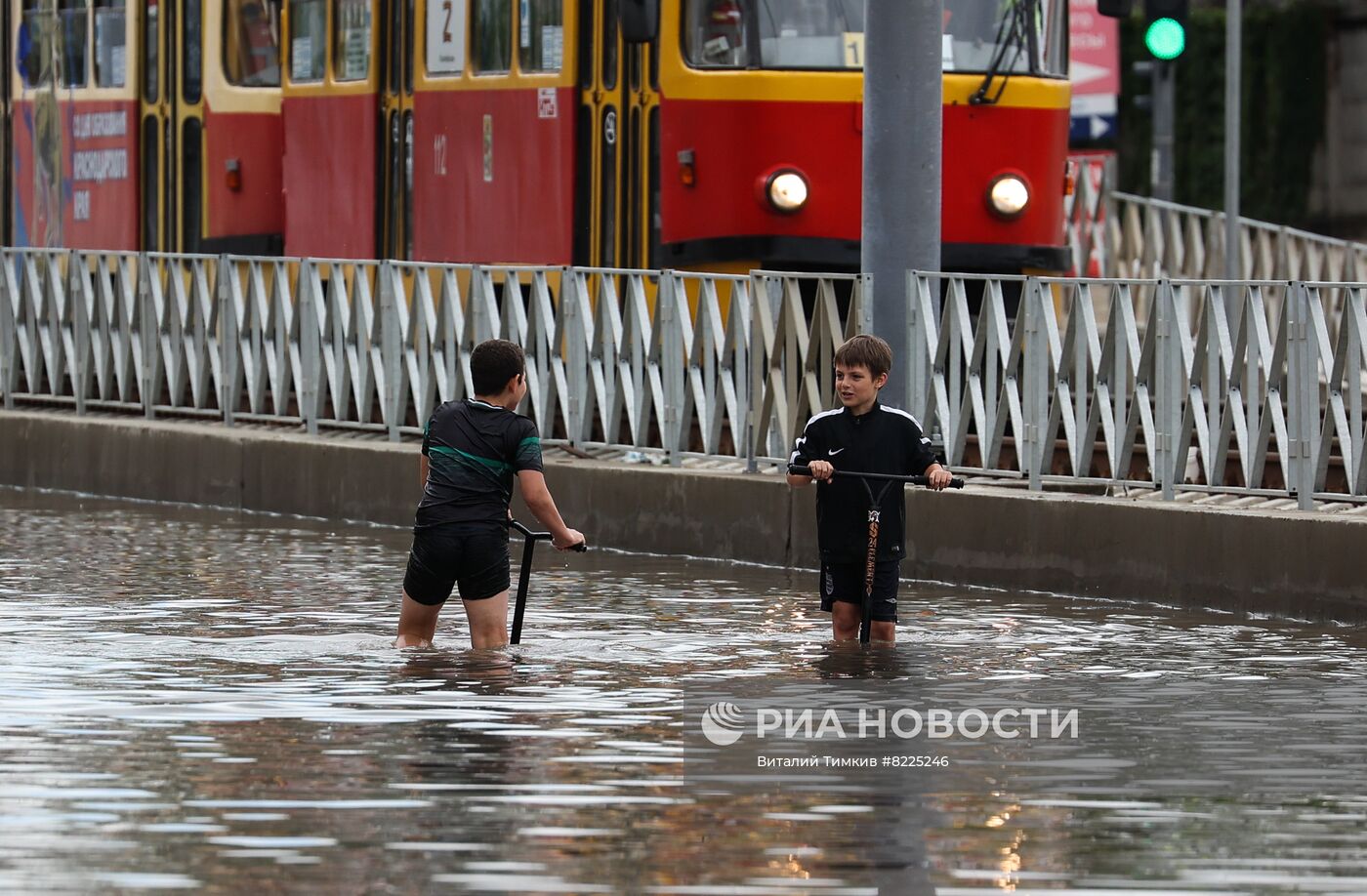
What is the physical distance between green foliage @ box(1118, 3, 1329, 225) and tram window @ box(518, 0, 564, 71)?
62.2 ft

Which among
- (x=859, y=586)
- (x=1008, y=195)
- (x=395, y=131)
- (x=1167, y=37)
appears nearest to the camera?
(x=859, y=586)

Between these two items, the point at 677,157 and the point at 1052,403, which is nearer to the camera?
the point at 1052,403

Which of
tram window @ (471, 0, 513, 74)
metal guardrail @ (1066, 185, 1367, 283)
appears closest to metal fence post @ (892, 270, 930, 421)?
tram window @ (471, 0, 513, 74)

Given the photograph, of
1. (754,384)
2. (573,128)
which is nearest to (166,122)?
(573,128)

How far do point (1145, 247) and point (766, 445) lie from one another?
12791mm

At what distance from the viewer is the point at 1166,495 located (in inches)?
529

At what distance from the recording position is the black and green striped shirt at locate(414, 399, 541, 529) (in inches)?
428

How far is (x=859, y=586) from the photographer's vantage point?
36.9 feet

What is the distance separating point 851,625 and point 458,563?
1.34m

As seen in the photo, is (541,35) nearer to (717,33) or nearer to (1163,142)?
(717,33)

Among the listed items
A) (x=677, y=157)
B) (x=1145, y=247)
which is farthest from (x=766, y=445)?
(x=1145, y=247)

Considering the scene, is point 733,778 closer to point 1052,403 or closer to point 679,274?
point 1052,403

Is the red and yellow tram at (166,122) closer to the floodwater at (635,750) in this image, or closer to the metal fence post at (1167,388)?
the floodwater at (635,750)

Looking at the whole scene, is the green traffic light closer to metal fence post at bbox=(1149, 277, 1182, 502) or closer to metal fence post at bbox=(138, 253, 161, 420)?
metal fence post at bbox=(1149, 277, 1182, 502)
